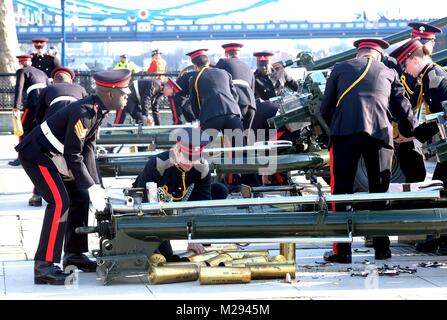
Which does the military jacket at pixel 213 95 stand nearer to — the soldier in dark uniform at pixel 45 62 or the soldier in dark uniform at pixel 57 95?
the soldier in dark uniform at pixel 57 95

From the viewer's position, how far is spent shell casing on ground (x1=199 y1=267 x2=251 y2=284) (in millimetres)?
7969

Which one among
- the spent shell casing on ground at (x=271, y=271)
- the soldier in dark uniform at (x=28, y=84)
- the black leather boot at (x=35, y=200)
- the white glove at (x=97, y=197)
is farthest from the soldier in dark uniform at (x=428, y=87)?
the soldier in dark uniform at (x=28, y=84)

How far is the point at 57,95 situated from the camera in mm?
11211

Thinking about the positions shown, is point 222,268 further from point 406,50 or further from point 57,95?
point 57,95

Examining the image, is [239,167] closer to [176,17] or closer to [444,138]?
[444,138]

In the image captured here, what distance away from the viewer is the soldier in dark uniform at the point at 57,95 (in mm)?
10414

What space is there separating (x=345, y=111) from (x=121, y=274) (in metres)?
2.22

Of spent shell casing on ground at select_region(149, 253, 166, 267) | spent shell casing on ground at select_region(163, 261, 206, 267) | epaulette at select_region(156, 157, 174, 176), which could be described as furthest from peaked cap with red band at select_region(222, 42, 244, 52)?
spent shell casing on ground at select_region(149, 253, 166, 267)

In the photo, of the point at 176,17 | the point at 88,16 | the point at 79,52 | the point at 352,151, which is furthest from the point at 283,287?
the point at 79,52

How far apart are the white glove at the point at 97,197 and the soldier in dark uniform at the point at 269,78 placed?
7.23 meters

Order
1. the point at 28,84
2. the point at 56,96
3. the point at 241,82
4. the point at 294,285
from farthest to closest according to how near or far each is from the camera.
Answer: the point at 28,84
the point at 241,82
the point at 56,96
the point at 294,285

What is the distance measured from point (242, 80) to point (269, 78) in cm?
172

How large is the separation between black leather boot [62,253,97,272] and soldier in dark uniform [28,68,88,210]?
2.06m

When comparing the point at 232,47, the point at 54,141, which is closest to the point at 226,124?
the point at 232,47
